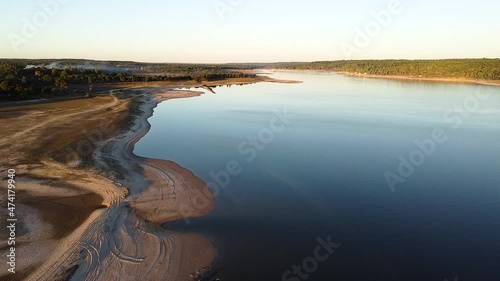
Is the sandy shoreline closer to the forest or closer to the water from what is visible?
the water

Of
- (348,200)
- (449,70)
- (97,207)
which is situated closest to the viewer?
(97,207)

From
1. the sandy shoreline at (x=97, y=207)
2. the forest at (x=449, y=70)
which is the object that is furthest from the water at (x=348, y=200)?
the forest at (x=449, y=70)

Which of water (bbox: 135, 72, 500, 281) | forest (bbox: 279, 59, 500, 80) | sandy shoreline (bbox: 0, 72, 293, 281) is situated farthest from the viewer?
forest (bbox: 279, 59, 500, 80)

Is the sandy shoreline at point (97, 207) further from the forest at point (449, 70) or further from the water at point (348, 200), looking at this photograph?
the forest at point (449, 70)

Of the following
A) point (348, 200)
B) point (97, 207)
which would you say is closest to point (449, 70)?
point (348, 200)

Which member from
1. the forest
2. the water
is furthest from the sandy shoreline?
the forest

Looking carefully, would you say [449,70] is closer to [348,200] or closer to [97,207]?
[348,200]

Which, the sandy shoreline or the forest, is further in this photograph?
the forest

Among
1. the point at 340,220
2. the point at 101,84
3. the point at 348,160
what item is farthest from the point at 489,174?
the point at 101,84
